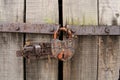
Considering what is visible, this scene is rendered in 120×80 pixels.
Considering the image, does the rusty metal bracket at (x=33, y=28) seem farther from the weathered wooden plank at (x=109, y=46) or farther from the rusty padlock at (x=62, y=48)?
the weathered wooden plank at (x=109, y=46)

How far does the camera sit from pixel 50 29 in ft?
2.90

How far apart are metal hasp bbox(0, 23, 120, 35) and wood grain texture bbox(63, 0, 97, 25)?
1.7 inches

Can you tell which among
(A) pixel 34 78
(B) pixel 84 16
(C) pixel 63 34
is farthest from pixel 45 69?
(B) pixel 84 16

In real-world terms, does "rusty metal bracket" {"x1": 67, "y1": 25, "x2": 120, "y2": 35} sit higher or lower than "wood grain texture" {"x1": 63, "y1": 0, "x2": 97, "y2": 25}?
lower

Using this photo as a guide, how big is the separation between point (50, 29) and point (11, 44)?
7.1 inches

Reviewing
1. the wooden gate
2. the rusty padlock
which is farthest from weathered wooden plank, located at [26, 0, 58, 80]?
the rusty padlock

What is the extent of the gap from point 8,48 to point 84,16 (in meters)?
0.34

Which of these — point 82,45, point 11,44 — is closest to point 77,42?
point 82,45

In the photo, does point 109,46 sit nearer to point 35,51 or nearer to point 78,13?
point 78,13

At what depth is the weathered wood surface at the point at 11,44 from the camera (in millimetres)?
927

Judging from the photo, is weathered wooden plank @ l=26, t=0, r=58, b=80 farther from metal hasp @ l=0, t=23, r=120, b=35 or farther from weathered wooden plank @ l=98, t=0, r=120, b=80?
weathered wooden plank @ l=98, t=0, r=120, b=80

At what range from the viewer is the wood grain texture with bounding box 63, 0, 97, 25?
0.92 metres

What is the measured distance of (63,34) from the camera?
0.90m

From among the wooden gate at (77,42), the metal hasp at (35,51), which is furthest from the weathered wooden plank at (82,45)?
the metal hasp at (35,51)
